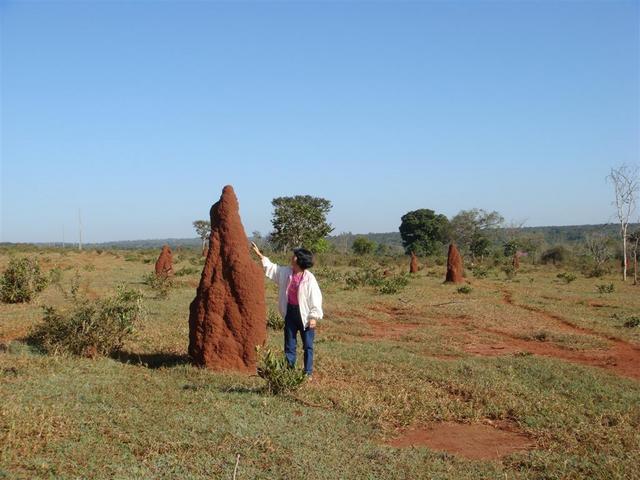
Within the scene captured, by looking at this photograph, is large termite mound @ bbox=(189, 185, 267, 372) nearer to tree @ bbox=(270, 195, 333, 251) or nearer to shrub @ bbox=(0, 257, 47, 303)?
shrub @ bbox=(0, 257, 47, 303)

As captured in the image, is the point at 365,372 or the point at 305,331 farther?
the point at 365,372

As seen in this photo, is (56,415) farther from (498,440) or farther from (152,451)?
(498,440)

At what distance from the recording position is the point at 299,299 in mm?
7102

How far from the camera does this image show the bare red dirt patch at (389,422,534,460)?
557 centimetres

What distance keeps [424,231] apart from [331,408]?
56207 mm

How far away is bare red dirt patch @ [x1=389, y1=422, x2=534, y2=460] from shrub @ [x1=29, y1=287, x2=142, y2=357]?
4.32 m

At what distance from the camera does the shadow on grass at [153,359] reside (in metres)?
7.84

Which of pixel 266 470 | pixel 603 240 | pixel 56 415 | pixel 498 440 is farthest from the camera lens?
pixel 603 240

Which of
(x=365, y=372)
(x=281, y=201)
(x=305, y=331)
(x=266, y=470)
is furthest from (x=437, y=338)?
(x=281, y=201)

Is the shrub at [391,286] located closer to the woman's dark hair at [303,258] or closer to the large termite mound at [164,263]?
the large termite mound at [164,263]

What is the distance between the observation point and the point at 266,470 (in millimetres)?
4652

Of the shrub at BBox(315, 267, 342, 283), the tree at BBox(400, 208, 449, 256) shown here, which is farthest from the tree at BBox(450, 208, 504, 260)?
the shrub at BBox(315, 267, 342, 283)

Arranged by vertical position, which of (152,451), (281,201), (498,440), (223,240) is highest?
(281,201)

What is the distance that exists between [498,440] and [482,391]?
164cm
